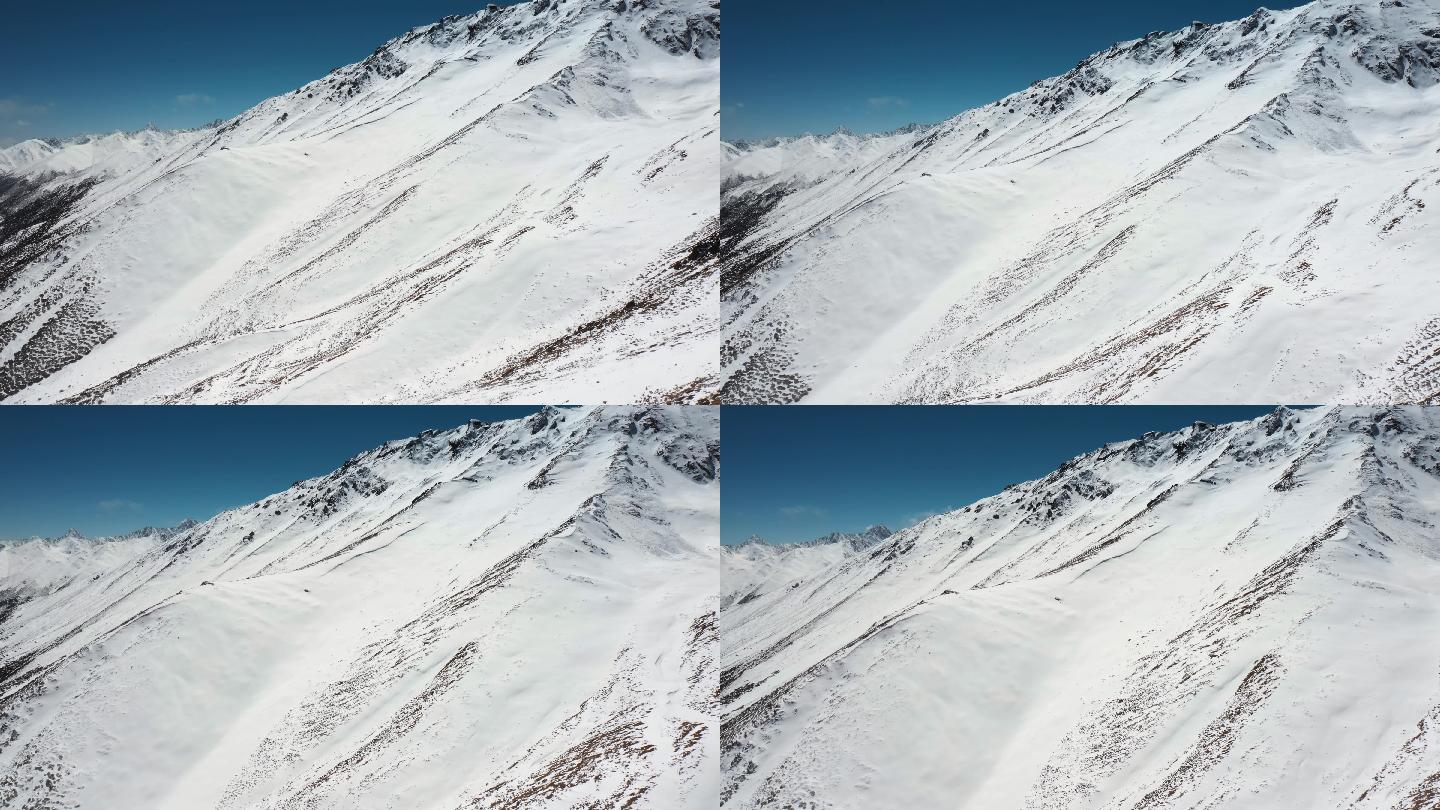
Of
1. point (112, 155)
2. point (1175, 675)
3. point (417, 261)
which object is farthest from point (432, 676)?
point (112, 155)

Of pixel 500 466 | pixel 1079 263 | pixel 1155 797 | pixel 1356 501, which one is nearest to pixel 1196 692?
pixel 1155 797

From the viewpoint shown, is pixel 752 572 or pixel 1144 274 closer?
pixel 1144 274

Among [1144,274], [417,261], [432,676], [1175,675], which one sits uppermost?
[417,261]

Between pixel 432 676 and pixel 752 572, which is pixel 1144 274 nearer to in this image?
pixel 432 676

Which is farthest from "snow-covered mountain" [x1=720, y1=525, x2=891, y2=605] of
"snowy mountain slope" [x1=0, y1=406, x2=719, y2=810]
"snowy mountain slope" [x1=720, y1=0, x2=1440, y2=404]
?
"snowy mountain slope" [x1=720, y1=0, x2=1440, y2=404]

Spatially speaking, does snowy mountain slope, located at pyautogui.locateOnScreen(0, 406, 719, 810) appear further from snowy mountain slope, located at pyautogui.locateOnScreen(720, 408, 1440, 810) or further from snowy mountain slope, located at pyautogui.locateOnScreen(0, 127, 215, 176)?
snowy mountain slope, located at pyautogui.locateOnScreen(0, 127, 215, 176)

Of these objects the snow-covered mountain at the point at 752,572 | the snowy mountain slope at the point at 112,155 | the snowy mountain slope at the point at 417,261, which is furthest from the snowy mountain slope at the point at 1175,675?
the snowy mountain slope at the point at 112,155

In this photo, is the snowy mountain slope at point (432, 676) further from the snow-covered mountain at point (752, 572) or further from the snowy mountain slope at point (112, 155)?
the snowy mountain slope at point (112, 155)
